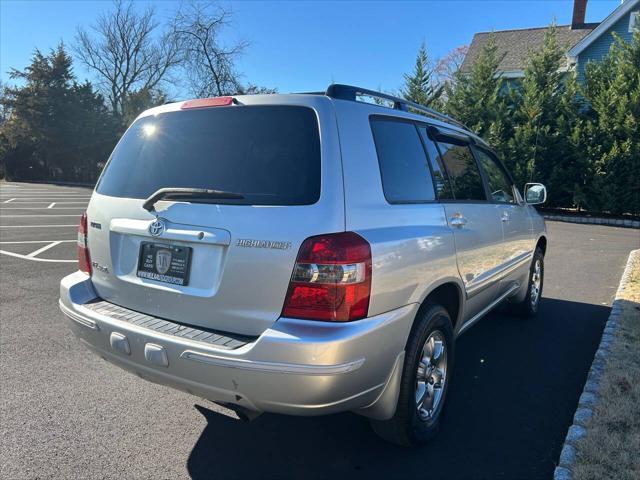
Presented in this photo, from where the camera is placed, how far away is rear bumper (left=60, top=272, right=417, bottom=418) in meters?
1.98

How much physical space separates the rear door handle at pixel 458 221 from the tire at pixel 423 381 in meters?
0.57

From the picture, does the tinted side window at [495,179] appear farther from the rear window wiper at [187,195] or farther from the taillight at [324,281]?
the rear window wiper at [187,195]

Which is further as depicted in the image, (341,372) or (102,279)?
(102,279)

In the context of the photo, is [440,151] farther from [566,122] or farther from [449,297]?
[566,122]

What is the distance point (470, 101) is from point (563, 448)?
17977 mm

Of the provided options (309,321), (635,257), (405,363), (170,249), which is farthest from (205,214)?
(635,257)

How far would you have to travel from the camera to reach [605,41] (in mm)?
21266

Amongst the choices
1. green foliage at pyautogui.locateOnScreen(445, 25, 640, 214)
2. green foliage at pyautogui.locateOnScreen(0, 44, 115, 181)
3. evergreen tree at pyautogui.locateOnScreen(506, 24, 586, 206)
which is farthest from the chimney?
green foliage at pyautogui.locateOnScreen(0, 44, 115, 181)

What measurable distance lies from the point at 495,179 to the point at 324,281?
2.80 metres

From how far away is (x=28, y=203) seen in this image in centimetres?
1792

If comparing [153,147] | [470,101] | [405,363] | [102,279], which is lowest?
[405,363]

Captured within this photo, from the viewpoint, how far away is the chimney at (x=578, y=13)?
24189 millimetres

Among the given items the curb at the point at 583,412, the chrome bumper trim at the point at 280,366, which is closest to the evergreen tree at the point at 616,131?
the curb at the point at 583,412

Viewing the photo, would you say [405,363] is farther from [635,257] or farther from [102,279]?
[635,257]
